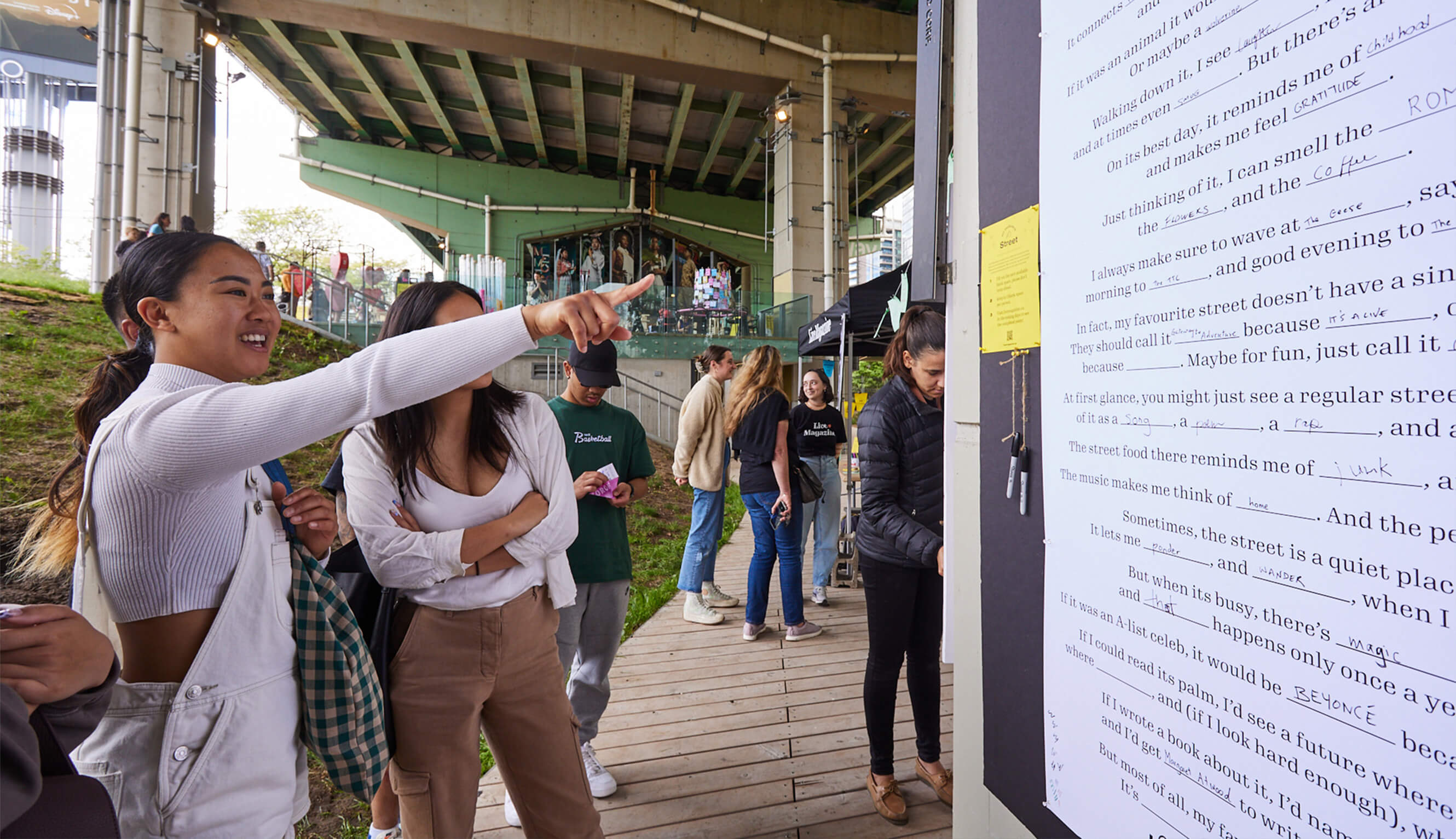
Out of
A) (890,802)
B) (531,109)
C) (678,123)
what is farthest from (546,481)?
(531,109)

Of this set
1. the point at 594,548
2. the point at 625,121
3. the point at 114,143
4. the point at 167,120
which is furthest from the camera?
the point at 625,121

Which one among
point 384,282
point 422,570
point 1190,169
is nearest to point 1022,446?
point 1190,169

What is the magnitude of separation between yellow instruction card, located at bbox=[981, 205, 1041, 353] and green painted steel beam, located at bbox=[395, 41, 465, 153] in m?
16.5

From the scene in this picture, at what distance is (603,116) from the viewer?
19.9 metres

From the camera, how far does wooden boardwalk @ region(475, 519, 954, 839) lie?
2.70m

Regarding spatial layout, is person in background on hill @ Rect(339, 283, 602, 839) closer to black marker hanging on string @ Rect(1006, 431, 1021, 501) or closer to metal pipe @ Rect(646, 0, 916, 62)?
black marker hanging on string @ Rect(1006, 431, 1021, 501)

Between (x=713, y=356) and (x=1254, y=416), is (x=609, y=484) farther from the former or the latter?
(x=713, y=356)

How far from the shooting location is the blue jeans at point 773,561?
4.68 metres

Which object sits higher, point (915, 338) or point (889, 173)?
point (889, 173)

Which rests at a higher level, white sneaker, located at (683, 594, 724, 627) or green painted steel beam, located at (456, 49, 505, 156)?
green painted steel beam, located at (456, 49, 505, 156)

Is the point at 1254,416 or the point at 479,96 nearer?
the point at 1254,416

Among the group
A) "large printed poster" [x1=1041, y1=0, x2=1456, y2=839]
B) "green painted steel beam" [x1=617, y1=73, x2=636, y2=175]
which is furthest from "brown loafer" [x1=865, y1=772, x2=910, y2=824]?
"green painted steel beam" [x1=617, y1=73, x2=636, y2=175]

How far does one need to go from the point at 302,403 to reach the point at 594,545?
1.92 metres

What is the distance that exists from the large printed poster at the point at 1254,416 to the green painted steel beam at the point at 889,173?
20746 mm
